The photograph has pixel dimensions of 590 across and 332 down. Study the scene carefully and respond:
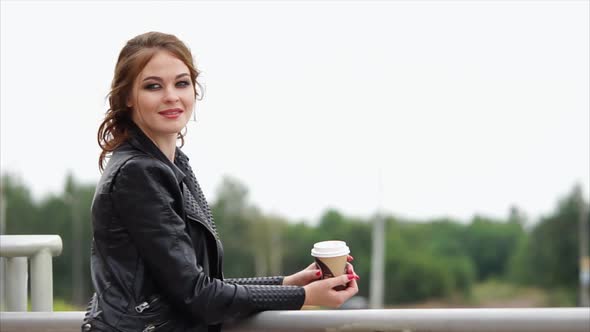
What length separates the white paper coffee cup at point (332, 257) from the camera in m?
1.32

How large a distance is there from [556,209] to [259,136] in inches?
389

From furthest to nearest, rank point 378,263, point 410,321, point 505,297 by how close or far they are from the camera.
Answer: point 378,263 → point 505,297 → point 410,321

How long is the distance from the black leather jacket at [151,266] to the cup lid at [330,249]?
9 centimetres

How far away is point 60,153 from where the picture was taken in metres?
24.1

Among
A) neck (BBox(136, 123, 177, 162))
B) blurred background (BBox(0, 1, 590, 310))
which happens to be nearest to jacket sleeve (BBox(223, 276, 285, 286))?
neck (BBox(136, 123, 177, 162))

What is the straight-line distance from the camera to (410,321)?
1171 mm

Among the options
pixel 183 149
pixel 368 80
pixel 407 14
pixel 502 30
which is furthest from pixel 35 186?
pixel 183 149

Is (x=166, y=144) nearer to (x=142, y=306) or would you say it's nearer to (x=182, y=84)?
(x=182, y=84)

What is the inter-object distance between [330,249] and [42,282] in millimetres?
590

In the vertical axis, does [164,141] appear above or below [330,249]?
above

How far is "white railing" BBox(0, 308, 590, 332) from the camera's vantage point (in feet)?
3.71

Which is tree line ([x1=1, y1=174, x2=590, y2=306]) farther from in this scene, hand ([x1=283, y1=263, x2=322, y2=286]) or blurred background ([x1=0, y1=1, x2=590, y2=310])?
hand ([x1=283, y1=263, x2=322, y2=286])

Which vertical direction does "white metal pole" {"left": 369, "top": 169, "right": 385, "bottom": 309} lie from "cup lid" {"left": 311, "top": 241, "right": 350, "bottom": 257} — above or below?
below

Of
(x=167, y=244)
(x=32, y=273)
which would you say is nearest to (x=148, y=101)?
(x=167, y=244)
